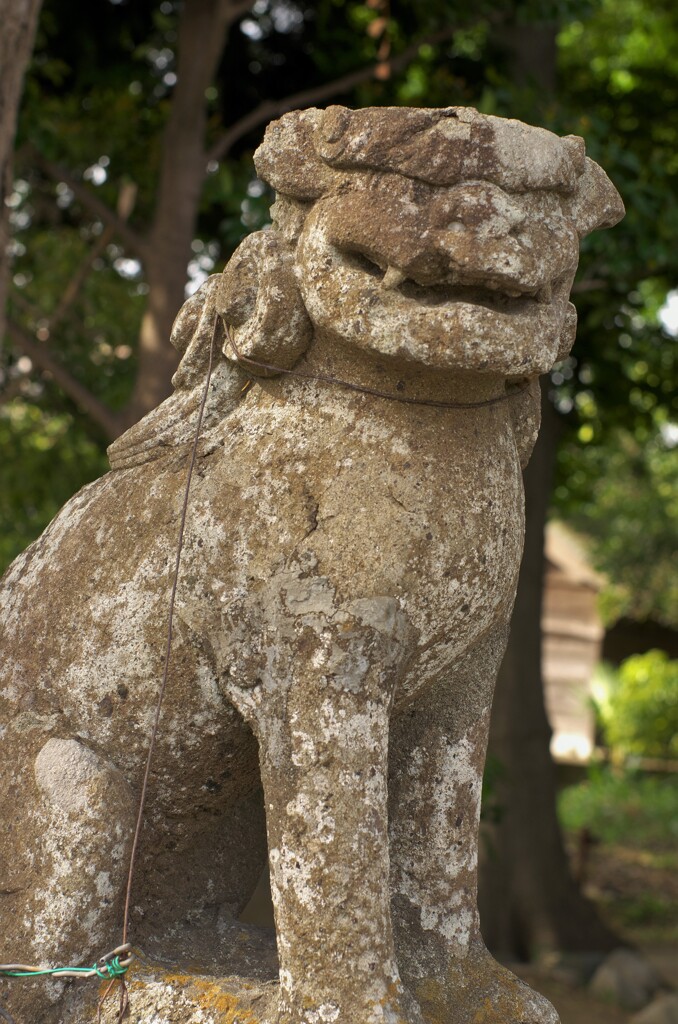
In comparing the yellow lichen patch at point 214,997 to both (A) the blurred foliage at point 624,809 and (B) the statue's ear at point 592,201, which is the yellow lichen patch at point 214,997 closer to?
(B) the statue's ear at point 592,201

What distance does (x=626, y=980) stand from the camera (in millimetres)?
6316

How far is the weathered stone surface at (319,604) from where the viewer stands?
182 cm

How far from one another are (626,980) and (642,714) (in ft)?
25.5

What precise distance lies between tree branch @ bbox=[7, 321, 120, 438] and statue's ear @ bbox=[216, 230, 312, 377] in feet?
9.14

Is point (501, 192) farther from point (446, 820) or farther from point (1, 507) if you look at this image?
point (1, 507)

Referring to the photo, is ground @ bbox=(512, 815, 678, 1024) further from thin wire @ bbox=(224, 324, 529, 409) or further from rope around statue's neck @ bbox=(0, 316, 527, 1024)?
thin wire @ bbox=(224, 324, 529, 409)

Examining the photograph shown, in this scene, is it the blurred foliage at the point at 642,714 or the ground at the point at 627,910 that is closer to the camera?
the ground at the point at 627,910

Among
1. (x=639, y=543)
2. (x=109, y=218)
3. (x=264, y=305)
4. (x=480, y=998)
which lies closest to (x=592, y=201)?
(x=264, y=305)

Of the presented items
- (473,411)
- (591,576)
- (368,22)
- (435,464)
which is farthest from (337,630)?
(591,576)

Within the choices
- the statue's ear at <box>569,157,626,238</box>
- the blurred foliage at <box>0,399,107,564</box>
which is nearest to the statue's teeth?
the statue's ear at <box>569,157,626,238</box>

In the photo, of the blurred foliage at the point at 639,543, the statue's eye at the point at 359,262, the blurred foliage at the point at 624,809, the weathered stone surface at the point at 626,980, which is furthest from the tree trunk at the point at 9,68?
the blurred foliage at the point at 639,543

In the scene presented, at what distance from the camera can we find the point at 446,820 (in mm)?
2096

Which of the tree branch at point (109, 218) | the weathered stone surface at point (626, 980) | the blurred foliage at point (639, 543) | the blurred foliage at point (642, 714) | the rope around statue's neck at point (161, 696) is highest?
the tree branch at point (109, 218)

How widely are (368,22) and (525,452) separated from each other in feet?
19.0
